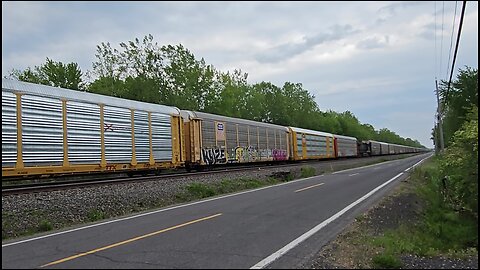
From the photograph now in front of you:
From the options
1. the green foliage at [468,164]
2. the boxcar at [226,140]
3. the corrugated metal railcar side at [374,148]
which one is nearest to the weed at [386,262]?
the green foliage at [468,164]

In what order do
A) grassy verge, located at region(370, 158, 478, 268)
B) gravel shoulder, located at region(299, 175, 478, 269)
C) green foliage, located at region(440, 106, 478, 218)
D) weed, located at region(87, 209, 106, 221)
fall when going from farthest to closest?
weed, located at region(87, 209, 106, 221)
green foliage, located at region(440, 106, 478, 218)
grassy verge, located at region(370, 158, 478, 268)
gravel shoulder, located at region(299, 175, 478, 269)

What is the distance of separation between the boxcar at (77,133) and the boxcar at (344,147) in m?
39.4

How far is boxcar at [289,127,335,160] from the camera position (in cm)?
4494

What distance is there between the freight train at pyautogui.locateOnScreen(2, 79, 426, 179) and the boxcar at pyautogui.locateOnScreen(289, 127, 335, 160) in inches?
453

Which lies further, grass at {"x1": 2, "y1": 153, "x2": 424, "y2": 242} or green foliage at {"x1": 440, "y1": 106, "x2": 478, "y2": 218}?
grass at {"x1": 2, "y1": 153, "x2": 424, "y2": 242}

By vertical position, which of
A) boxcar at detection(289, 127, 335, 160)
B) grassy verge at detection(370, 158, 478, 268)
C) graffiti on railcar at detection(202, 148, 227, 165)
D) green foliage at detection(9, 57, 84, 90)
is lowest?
grassy verge at detection(370, 158, 478, 268)

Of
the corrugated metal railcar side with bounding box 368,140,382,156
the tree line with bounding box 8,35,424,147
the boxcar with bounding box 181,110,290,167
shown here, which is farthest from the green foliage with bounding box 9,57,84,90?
the corrugated metal railcar side with bounding box 368,140,382,156

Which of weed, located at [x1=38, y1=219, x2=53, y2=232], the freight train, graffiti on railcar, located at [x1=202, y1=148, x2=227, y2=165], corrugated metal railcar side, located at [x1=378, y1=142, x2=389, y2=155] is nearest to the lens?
weed, located at [x1=38, y1=219, x2=53, y2=232]

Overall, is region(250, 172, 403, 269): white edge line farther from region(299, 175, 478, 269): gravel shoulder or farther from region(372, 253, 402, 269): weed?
region(372, 253, 402, 269): weed

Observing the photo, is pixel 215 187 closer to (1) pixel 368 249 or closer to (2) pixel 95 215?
(2) pixel 95 215

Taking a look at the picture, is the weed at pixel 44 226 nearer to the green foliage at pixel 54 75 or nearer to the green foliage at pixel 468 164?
the green foliage at pixel 468 164

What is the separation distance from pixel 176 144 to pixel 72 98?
784 centimetres

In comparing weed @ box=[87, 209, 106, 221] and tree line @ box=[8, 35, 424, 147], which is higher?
tree line @ box=[8, 35, 424, 147]

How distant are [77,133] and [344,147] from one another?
5076 cm
